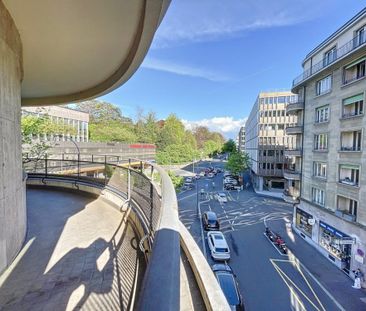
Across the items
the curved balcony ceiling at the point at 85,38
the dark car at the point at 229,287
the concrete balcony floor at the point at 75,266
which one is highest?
the curved balcony ceiling at the point at 85,38

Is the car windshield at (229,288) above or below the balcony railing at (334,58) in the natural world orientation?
below

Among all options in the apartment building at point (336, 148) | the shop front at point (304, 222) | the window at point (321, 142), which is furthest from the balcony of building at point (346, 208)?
the window at point (321, 142)

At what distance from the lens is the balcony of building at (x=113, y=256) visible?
1135mm

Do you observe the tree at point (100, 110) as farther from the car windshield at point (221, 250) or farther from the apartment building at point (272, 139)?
the car windshield at point (221, 250)

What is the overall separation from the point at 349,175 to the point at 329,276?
6.01 meters

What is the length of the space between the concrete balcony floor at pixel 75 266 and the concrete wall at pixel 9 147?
35 cm

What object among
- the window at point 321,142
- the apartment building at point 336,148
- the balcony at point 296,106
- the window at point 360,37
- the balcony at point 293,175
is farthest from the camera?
the balcony at point 293,175

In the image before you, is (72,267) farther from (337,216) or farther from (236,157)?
(236,157)

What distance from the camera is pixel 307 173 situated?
19.4m

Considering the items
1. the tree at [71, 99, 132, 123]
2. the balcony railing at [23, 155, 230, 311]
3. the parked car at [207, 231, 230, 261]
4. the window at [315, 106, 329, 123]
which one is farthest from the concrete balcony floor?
the tree at [71, 99, 132, 123]

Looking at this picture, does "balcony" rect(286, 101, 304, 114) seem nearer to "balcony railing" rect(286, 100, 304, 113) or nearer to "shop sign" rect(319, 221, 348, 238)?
"balcony railing" rect(286, 100, 304, 113)

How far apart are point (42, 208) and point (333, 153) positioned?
16703 mm

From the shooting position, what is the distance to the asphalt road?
37.0 feet

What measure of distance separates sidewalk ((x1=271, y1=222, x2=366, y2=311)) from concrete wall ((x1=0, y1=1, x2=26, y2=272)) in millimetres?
13616
